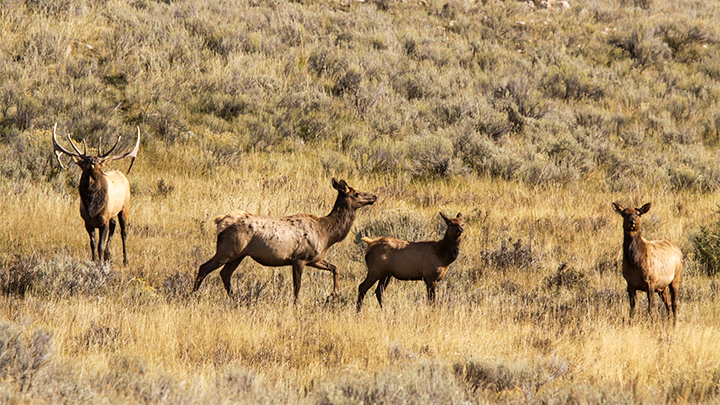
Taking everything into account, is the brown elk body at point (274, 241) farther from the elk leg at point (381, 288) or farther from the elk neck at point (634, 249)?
the elk neck at point (634, 249)

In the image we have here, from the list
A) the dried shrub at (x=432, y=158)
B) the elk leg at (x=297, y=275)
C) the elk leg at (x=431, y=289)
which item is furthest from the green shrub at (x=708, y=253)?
the elk leg at (x=297, y=275)

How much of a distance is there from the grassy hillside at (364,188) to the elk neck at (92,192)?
833mm

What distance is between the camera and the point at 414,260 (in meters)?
7.46

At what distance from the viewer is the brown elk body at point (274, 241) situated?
7.36 meters

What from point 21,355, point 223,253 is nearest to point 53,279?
point 223,253

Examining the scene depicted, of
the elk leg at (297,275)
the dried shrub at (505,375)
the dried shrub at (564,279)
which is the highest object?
the dried shrub at (505,375)

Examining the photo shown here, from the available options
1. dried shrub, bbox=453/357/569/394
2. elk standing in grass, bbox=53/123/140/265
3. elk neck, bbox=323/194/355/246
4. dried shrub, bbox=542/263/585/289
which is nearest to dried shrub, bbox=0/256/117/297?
elk standing in grass, bbox=53/123/140/265

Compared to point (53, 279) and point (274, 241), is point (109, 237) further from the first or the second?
point (274, 241)

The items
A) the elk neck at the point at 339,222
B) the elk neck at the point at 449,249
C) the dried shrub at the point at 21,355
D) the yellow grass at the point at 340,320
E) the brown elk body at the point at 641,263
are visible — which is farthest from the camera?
the elk neck at the point at 339,222

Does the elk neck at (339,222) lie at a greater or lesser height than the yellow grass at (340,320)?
greater

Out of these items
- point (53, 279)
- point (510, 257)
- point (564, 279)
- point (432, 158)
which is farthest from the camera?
point (432, 158)

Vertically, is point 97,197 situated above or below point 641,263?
below

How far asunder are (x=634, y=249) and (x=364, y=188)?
7056 millimetres

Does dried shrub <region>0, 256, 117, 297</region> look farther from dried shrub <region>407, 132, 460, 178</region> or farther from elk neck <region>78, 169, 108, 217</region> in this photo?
dried shrub <region>407, 132, 460, 178</region>
